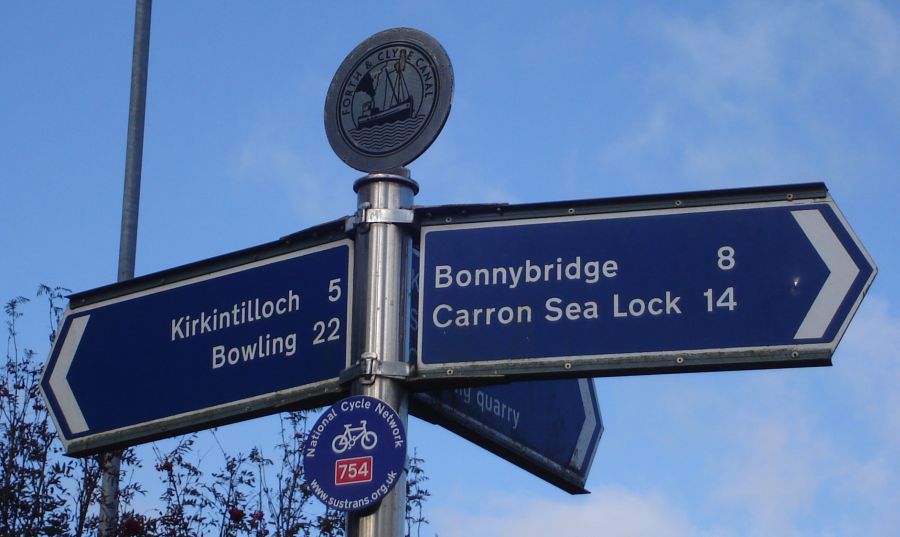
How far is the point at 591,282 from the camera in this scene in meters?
3.77

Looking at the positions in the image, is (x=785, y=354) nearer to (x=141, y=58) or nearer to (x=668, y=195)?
(x=668, y=195)

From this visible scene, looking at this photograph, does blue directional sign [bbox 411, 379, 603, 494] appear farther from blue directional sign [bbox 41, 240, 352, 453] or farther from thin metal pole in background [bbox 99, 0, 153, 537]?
thin metal pole in background [bbox 99, 0, 153, 537]

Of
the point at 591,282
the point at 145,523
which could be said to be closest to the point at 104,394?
the point at 591,282

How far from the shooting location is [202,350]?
4180 mm

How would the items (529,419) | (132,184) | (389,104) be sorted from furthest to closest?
(132,184) → (529,419) → (389,104)

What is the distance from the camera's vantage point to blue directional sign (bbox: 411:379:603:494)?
402cm

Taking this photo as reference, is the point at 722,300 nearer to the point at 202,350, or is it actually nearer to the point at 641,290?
the point at 641,290

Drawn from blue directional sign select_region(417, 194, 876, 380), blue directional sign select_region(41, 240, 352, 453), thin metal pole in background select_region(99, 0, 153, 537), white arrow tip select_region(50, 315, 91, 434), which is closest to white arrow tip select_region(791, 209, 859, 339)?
blue directional sign select_region(417, 194, 876, 380)

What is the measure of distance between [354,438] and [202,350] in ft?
2.45

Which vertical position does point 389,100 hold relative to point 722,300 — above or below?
above

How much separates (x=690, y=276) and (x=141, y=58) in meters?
5.08

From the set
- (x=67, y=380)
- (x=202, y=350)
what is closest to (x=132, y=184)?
(x=67, y=380)

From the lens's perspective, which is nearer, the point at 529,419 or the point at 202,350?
the point at 202,350

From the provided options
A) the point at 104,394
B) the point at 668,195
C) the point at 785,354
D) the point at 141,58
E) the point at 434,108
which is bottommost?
the point at 785,354
